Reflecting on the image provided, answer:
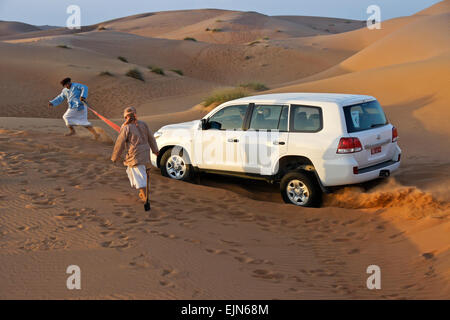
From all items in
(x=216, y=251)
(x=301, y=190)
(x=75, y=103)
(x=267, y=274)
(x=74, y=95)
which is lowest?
(x=267, y=274)

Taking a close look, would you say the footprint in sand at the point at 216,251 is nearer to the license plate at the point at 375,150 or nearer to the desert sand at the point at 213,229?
the desert sand at the point at 213,229

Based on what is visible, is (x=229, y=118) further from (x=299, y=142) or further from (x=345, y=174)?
(x=345, y=174)

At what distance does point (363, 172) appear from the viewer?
783cm

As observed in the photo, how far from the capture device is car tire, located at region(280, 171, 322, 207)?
815cm

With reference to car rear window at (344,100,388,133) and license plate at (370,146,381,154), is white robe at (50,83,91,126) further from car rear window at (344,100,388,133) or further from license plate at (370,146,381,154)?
license plate at (370,146,381,154)

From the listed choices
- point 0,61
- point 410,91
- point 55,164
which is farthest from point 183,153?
point 0,61

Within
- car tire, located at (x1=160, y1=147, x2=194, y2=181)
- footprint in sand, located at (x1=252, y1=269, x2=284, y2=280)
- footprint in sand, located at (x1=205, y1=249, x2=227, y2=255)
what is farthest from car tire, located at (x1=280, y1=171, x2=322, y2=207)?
footprint in sand, located at (x1=252, y1=269, x2=284, y2=280)

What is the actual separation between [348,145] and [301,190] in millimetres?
1149

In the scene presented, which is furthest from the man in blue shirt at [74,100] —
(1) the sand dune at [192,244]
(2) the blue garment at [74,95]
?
(1) the sand dune at [192,244]

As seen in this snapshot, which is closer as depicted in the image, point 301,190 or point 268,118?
point 301,190

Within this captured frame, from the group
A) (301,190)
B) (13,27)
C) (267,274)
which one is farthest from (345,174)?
(13,27)

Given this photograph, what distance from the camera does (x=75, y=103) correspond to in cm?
1227

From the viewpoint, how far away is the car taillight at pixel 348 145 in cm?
765
